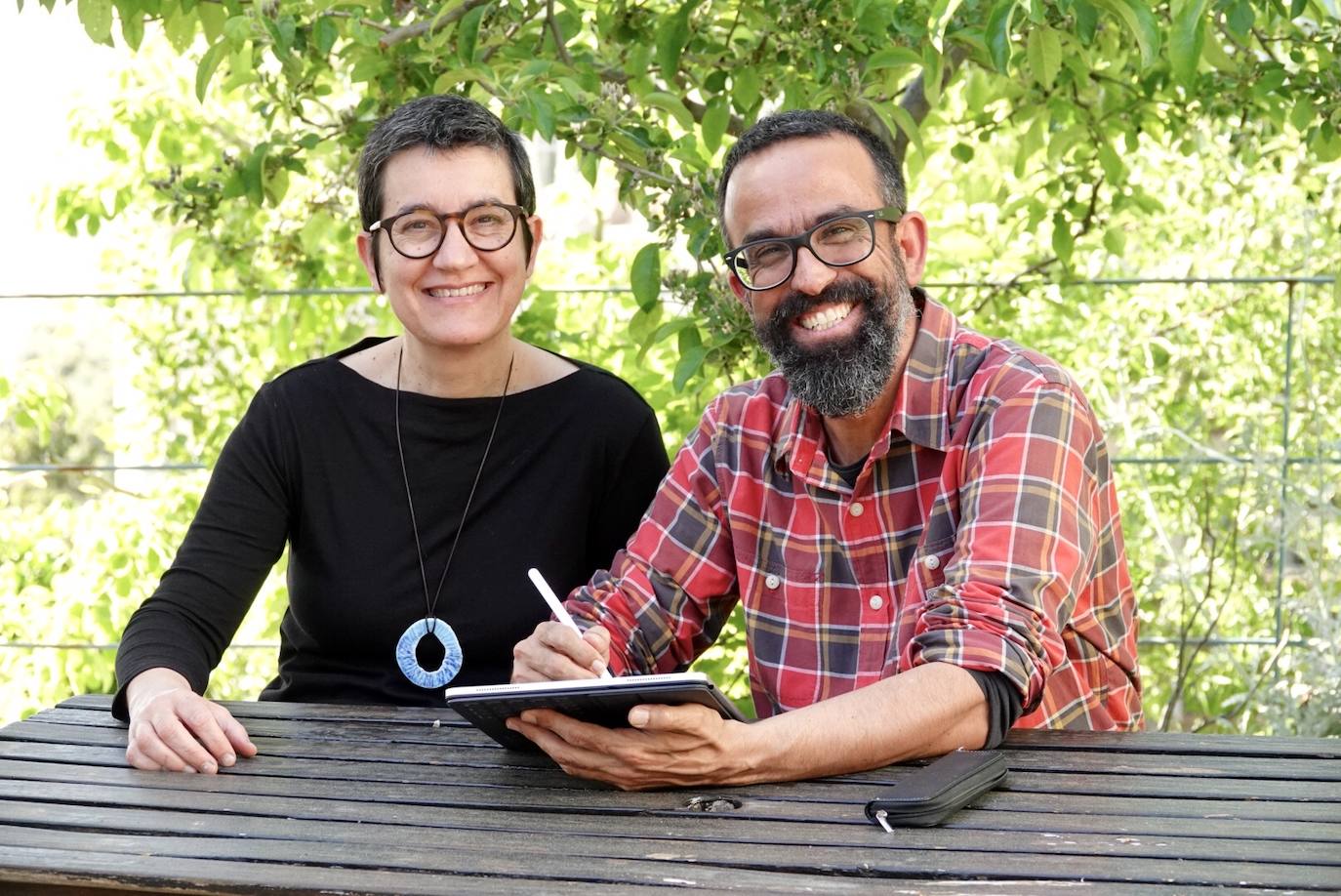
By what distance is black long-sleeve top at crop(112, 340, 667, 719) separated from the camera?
276 centimetres

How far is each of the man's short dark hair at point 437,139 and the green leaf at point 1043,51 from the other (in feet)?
3.05

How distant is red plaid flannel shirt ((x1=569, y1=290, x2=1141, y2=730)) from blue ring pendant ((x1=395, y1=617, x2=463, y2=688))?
0.85 feet

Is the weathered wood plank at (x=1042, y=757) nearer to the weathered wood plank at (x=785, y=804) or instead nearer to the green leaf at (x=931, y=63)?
the weathered wood plank at (x=785, y=804)

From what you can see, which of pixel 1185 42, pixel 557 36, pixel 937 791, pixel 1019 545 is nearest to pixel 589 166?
pixel 557 36

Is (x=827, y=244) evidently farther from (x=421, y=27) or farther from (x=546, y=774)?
(x=421, y=27)

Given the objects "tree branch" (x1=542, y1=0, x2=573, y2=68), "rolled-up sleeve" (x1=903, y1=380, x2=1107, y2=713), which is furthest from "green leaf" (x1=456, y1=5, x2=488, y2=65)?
"rolled-up sleeve" (x1=903, y1=380, x2=1107, y2=713)

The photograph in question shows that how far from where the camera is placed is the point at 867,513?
246cm

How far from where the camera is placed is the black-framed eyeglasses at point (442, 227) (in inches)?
107

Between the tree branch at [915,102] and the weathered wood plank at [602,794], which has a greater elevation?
the tree branch at [915,102]

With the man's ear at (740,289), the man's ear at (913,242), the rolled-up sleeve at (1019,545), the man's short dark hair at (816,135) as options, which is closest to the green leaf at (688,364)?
the man's ear at (740,289)

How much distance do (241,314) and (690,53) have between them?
2.49m

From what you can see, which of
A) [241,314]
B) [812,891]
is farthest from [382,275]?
[241,314]

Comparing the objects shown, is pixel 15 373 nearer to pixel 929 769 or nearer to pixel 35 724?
pixel 35 724

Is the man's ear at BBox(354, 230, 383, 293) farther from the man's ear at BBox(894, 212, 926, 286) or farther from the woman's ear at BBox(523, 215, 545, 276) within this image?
the man's ear at BBox(894, 212, 926, 286)
